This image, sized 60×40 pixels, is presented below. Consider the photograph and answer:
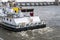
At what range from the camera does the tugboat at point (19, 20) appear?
4344 centimetres

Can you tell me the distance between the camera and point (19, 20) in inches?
1722

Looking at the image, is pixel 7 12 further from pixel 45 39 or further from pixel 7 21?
pixel 45 39

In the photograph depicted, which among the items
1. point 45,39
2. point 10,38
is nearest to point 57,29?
point 45,39

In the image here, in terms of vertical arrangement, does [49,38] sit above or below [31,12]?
below

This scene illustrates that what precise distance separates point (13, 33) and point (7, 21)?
4225 millimetres

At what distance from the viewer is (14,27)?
141 feet

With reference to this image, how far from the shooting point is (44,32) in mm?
43438

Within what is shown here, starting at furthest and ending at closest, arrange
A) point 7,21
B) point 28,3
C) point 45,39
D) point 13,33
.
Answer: point 28,3
point 7,21
point 13,33
point 45,39

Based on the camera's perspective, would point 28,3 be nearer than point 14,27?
No

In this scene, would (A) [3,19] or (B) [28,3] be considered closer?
(A) [3,19]

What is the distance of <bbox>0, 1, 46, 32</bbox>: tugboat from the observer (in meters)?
43.4

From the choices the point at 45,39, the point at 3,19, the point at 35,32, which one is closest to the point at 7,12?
the point at 3,19

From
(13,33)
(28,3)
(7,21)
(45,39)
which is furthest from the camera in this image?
(28,3)

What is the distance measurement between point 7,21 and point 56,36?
10.3 meters
